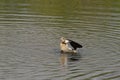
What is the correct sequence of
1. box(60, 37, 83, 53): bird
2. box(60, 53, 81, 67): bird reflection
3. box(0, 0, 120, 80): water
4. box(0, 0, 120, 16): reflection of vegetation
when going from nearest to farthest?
box(0, 0, 120, 80): water → box(60, 53, 81, 67): bird reflection → box(60, 37, 83, 53): bird → box(0, 0, 120, 16): reflection of vegetation

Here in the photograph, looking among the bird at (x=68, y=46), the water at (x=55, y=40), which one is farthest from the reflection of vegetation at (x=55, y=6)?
the bird at (x=68, y=46)

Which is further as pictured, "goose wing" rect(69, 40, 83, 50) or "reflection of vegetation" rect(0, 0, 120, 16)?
"reflection of vegetation" rect(0, 0, 120, 16)

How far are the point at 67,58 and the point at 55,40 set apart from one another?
137 inches

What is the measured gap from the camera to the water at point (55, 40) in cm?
2005

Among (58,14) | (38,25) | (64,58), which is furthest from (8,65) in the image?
(58,14)

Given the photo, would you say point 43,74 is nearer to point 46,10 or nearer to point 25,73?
point 25,73

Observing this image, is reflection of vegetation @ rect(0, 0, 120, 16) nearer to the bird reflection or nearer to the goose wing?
the goose wing

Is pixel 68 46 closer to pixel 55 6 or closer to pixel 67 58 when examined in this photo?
pixel 67 58

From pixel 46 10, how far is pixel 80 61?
1709 cm

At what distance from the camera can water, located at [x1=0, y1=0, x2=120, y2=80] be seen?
20047mm

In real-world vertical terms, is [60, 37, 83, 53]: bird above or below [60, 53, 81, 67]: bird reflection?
above

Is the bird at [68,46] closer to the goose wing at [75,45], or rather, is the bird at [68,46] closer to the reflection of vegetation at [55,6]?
the goose wing at [75,45]

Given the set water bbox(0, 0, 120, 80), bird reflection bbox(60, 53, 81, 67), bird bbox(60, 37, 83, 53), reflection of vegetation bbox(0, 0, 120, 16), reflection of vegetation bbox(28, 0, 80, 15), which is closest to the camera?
water bbox(0, 0, 120, 80)

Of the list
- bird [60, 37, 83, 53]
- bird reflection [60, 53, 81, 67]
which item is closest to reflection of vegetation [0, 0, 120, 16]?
bird [60, 37, 83, 53]
